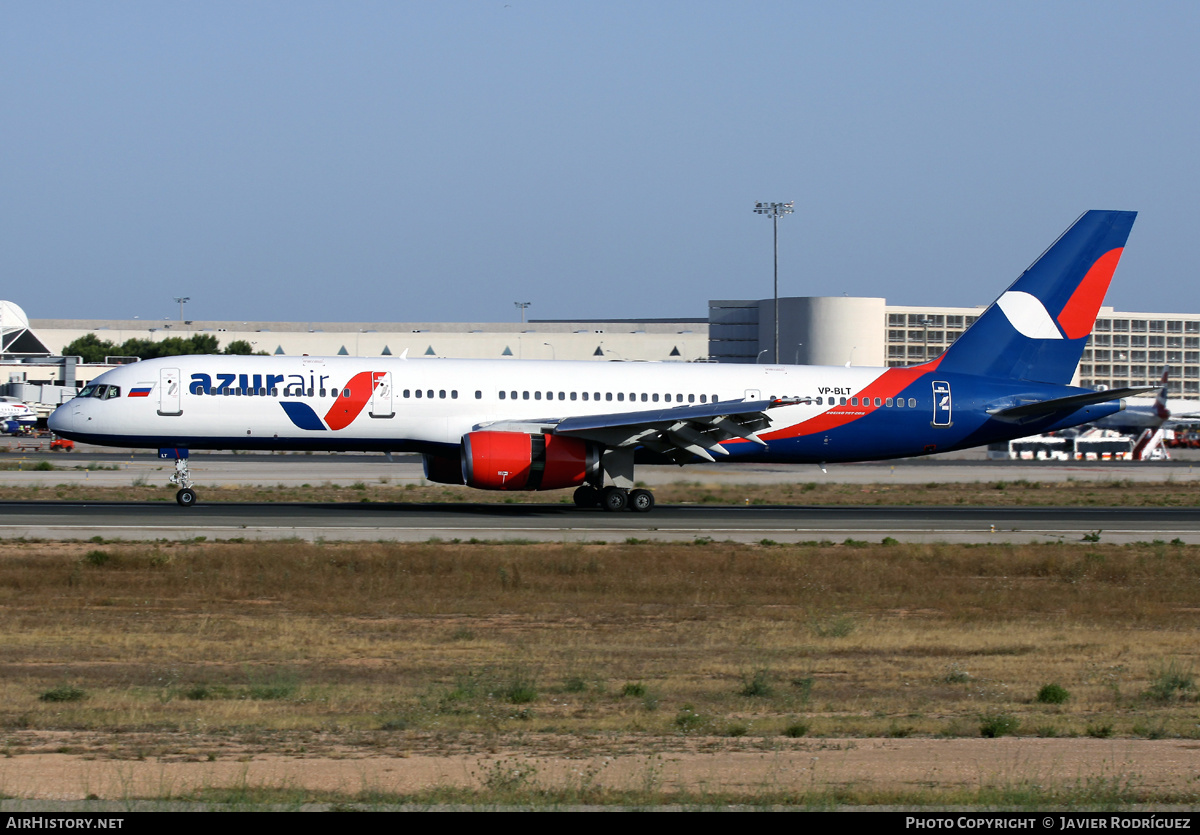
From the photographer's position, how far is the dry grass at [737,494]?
127 ft

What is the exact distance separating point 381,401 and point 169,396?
5.70 metres

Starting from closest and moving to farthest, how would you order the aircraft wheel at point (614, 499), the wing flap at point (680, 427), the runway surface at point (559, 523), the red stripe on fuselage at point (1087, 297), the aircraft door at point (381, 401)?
1. the runway surface at point (559, 523)
2. the wing flap at point (680, 427)
3. the aircraft door at point (381, 401)
4. the aircraft wheel at point (614, 499)
5. the red stripe on fuselage at point (1087, 297)

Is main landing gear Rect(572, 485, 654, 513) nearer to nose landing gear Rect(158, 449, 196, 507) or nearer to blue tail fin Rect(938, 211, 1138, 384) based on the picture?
blue tail fin Rect(938, 211, 1138, 384)

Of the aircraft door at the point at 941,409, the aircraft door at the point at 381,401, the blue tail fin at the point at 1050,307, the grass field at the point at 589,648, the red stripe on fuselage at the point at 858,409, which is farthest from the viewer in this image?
the blue tail fin at the point at 1050,307

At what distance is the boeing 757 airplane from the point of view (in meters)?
32.5

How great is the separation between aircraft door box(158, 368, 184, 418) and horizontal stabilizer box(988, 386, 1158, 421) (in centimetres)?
2397

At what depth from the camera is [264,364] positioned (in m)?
33.4

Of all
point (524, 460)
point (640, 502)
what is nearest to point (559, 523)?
point (524, 460)

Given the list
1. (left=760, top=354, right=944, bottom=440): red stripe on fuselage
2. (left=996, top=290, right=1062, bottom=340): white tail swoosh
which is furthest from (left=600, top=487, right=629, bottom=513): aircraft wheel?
(left=996, top=290, right=1062, bottom=340): white tail swoosh

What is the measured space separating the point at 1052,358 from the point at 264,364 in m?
24.2

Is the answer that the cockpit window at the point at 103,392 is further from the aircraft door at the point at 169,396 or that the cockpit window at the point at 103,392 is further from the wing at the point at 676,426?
the wing at the point at 676,426

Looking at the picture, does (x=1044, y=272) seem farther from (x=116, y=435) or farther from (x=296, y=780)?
(x=296, y=780)

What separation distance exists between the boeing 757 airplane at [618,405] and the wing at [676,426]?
0.06 meters

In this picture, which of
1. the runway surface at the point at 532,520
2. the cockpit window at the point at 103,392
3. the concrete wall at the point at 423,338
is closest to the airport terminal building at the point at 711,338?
the concrete wall at the point at 423,338
